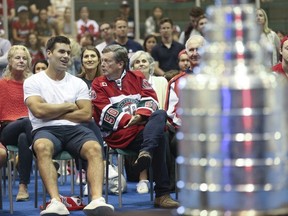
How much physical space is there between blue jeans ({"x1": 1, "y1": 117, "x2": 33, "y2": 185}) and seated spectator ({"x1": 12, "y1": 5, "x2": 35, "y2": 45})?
615 centimetres

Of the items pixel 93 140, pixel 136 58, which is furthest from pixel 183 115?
pixel 136 58

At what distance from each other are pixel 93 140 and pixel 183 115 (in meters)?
4.44

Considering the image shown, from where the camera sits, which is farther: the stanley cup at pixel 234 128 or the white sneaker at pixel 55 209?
the white sneaker at pixel 55 209

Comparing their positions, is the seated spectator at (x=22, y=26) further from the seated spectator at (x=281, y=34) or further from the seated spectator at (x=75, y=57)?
the seated spectator at (x=281, y=34)

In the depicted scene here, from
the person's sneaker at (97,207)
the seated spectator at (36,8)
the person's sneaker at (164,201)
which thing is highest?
the seated spectator at (36,8)

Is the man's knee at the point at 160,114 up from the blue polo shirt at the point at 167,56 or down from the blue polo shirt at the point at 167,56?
down

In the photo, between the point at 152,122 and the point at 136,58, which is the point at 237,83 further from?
the point at 136,58

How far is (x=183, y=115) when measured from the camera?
1453 millimetres

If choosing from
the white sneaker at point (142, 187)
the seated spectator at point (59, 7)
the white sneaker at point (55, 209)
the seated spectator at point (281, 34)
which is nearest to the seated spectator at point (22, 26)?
the seated spectator at point (59, 7)

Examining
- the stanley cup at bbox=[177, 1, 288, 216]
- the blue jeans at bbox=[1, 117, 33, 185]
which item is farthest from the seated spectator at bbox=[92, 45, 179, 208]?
the stanley cup at bbox=[177, 1, 288, 216]

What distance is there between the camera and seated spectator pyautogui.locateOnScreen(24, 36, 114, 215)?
565cm

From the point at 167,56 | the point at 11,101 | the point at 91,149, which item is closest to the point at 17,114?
the point at 11,101

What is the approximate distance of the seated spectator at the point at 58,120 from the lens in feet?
18.5

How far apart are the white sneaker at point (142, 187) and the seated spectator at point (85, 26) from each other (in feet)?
19.0
